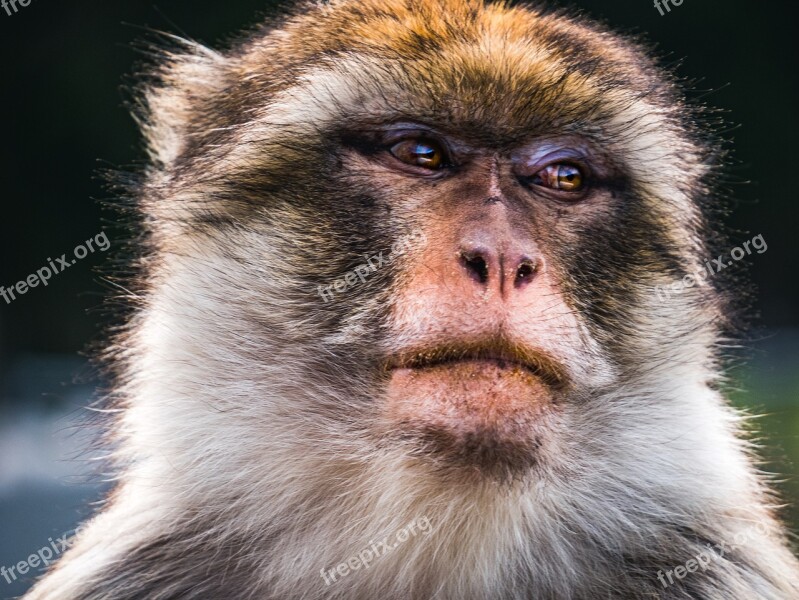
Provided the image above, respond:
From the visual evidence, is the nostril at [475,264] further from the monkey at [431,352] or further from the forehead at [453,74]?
the forehead at [453,74]

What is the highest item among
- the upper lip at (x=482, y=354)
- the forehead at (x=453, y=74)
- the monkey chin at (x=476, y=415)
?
the forehead at (x=453, y=74)

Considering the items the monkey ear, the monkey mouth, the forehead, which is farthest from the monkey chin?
the monkey ear

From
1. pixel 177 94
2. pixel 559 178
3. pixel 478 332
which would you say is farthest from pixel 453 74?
pixel 177 94

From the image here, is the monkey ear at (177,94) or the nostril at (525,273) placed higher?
the monkey ear at (177,94)

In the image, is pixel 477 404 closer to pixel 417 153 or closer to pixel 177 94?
pixel 417 153

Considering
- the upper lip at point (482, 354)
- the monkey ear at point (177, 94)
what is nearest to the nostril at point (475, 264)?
the upper lip at point (482, 354)

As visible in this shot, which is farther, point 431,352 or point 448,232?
point 448,232

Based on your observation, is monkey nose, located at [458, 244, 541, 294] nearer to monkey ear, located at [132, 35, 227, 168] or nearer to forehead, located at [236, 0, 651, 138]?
forehead, located at [236, 0, 651, 138]
